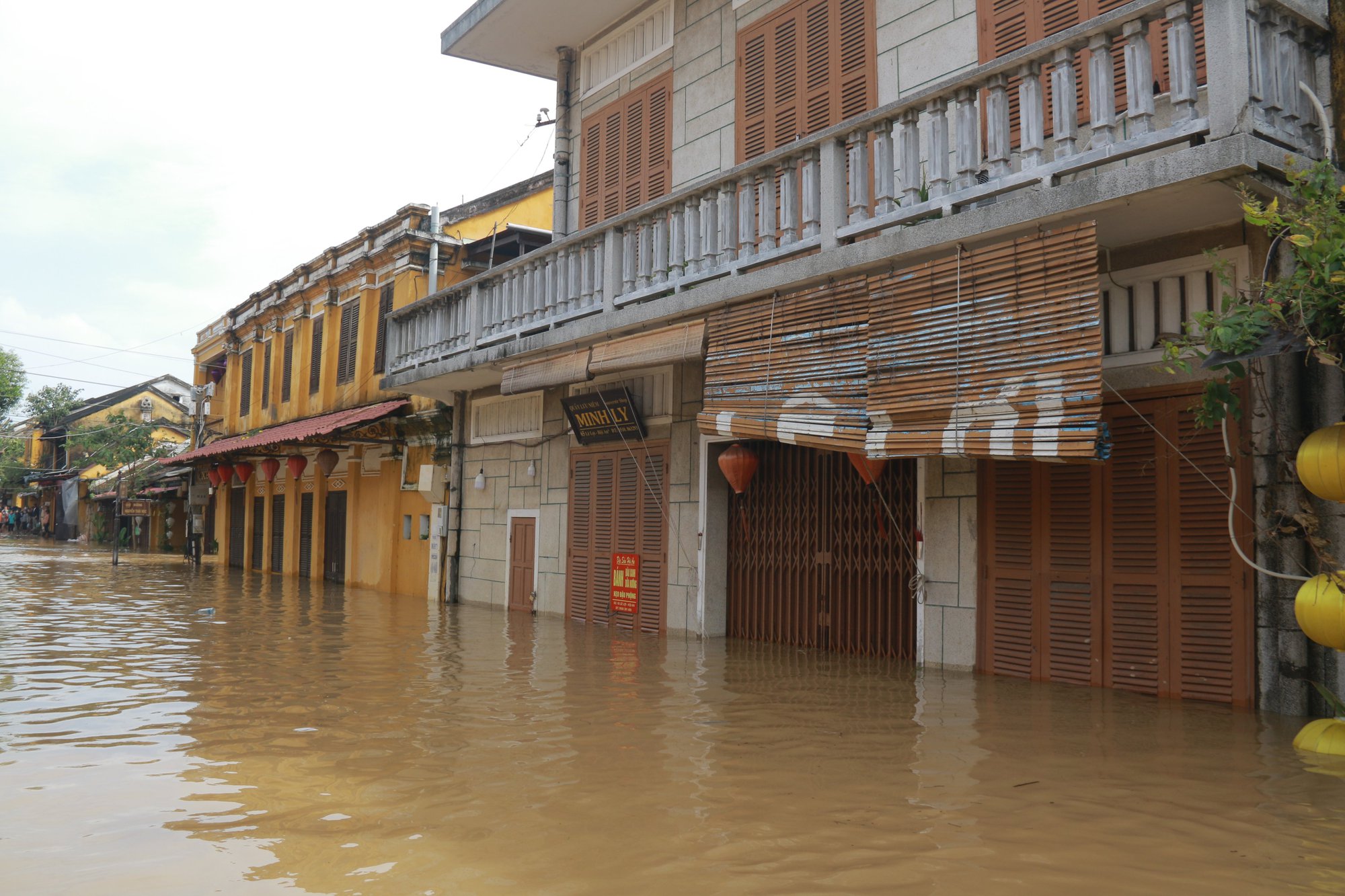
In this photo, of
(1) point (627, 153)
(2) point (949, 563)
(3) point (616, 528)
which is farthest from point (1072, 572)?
(1) point (627, 153)

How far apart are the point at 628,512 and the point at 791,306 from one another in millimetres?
4505

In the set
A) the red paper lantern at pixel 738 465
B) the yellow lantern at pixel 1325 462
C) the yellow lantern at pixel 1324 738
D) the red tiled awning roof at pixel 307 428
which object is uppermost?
the red tiled awning roof at pixel 307 428

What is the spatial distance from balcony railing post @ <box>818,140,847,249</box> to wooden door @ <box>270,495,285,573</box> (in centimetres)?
2013

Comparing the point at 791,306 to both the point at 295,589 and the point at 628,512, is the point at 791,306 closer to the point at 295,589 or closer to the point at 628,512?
the point at 628,512

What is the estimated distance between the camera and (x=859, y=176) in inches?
328

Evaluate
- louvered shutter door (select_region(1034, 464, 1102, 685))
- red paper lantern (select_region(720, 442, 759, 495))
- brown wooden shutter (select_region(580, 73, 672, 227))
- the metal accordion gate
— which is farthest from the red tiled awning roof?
louvered shutter door (select_region(1034, 464, 1102, 685))

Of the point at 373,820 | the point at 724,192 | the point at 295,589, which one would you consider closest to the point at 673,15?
the point at 724,192

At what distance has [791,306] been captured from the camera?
8844 mm

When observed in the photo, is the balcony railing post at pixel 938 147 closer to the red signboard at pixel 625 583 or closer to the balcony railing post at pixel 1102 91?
the balcony railing post at pixel 1102 91

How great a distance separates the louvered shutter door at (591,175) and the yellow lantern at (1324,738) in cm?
1042

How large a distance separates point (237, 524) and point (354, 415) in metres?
12.5

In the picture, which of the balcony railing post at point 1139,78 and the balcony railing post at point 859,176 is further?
the balcony railing post at point 859,176

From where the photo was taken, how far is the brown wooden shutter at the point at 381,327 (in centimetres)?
2009

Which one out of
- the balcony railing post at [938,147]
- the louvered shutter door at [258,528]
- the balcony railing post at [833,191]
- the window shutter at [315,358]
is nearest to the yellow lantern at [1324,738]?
the balcony railing post at [938,147]
